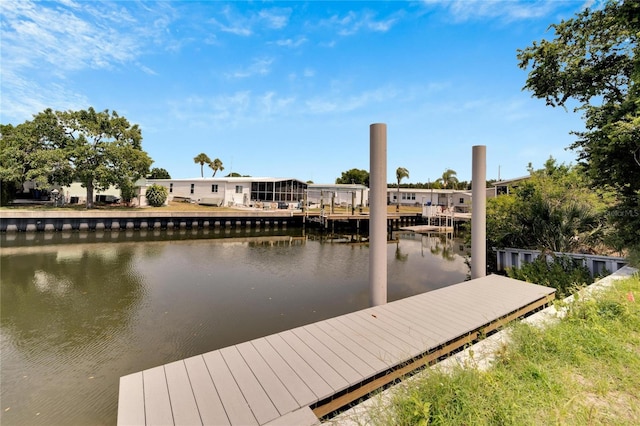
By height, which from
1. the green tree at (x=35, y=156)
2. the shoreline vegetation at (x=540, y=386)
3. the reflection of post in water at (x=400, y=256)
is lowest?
the reflection of post in water at (x=400, y=256)

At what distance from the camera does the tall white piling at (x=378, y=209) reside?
4.52 meters

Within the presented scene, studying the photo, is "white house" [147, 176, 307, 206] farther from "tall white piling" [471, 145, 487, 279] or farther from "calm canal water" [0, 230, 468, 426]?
"tall white piling" [471, 145, 487, 279]

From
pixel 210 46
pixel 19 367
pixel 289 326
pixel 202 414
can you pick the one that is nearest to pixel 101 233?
pixel 210 46

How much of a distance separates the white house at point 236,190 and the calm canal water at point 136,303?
16.7m

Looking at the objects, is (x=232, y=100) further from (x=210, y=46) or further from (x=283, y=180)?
(x=283, y=180)

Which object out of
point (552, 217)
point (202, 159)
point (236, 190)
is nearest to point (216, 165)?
point (202, 159)

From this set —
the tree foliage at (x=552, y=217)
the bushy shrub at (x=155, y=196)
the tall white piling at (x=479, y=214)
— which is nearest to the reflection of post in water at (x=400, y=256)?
the tree foliage at (x=552, y=217)

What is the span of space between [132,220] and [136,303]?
16.8 meters

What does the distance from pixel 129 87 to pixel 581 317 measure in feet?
42.6

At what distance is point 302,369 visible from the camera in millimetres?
2781

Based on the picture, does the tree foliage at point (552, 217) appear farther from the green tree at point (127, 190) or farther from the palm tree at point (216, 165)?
the palm tree at point (216, 165)

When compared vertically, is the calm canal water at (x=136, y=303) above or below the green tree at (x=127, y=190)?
below

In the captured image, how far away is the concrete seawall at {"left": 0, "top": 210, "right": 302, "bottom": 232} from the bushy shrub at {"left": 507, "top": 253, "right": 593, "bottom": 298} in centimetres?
1993

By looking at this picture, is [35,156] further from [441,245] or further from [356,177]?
[356,177]
